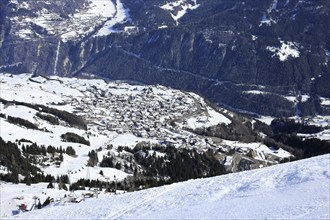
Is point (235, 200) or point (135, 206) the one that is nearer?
point (235, 200)

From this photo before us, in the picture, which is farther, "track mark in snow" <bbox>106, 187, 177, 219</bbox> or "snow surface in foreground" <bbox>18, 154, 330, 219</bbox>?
"track mark in snow" <bbox>106, 187, 177, 219</bbox>

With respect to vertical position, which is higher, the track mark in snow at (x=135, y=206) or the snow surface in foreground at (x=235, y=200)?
the snow surface in foreground at (x=235, y=200)

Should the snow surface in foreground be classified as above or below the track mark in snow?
above

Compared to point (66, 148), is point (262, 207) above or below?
above

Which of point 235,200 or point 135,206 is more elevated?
point 235,200

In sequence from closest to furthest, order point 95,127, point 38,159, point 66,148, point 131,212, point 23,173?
point 131,212 < point 23,173 < point 38,159 < point 66,148 < point 95,127

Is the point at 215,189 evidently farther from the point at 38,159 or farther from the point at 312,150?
the point at 312,150

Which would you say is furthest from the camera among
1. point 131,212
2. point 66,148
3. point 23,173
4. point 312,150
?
point 312,150

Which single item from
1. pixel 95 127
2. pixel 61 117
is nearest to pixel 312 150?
pixel 95 127
